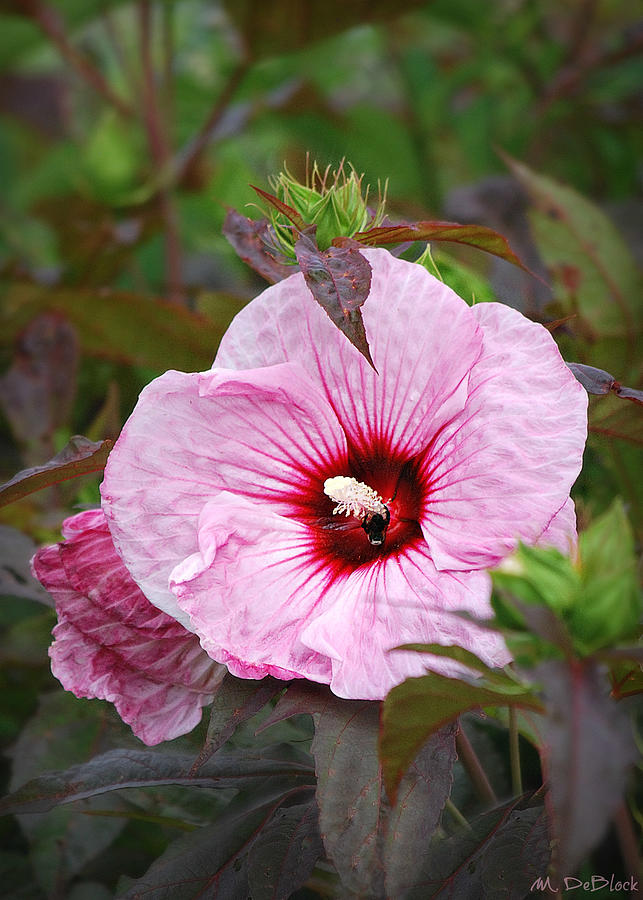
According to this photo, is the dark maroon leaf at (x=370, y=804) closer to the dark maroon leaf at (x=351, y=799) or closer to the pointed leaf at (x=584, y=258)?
the dark maroon leaf at (x=351, y=799)

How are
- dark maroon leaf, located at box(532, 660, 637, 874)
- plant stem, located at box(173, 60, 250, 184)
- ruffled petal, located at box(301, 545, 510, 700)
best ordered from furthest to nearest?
plant stem, located at box(173, 60, 250, 184) → ruffled petal, located at box(301, 545, 510, 700) → dark maroon leaf, located at box(532, 660, 637, 874)

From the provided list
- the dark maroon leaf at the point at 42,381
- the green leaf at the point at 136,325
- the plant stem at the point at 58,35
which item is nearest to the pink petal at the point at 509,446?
the green leaf at the point at 136,325

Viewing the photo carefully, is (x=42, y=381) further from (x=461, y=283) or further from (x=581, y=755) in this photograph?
(x=581, y=755)

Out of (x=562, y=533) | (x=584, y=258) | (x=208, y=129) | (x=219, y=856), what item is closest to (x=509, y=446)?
(x=562, y=533)

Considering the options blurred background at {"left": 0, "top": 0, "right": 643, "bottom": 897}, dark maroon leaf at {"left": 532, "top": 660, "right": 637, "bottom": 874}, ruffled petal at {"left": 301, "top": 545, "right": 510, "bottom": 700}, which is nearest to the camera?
dark maroon leaf at {"left": 532, "top": 660, "right": 637, "bottom": 874}

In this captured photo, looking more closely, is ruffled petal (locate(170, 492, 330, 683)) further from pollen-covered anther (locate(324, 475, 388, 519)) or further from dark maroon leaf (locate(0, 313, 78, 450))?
dark maroon leaf (locate(0, 313, 78, 450))

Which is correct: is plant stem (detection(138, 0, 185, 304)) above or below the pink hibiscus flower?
above

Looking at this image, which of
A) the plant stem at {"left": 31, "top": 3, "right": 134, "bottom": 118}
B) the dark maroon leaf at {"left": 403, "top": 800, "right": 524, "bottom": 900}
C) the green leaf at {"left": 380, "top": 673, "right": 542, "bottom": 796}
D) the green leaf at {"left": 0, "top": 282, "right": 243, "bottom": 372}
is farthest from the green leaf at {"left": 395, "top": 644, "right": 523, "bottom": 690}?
the plant stem at {"left": 31, "top": 3, "right": 134, "bottom": 118}
